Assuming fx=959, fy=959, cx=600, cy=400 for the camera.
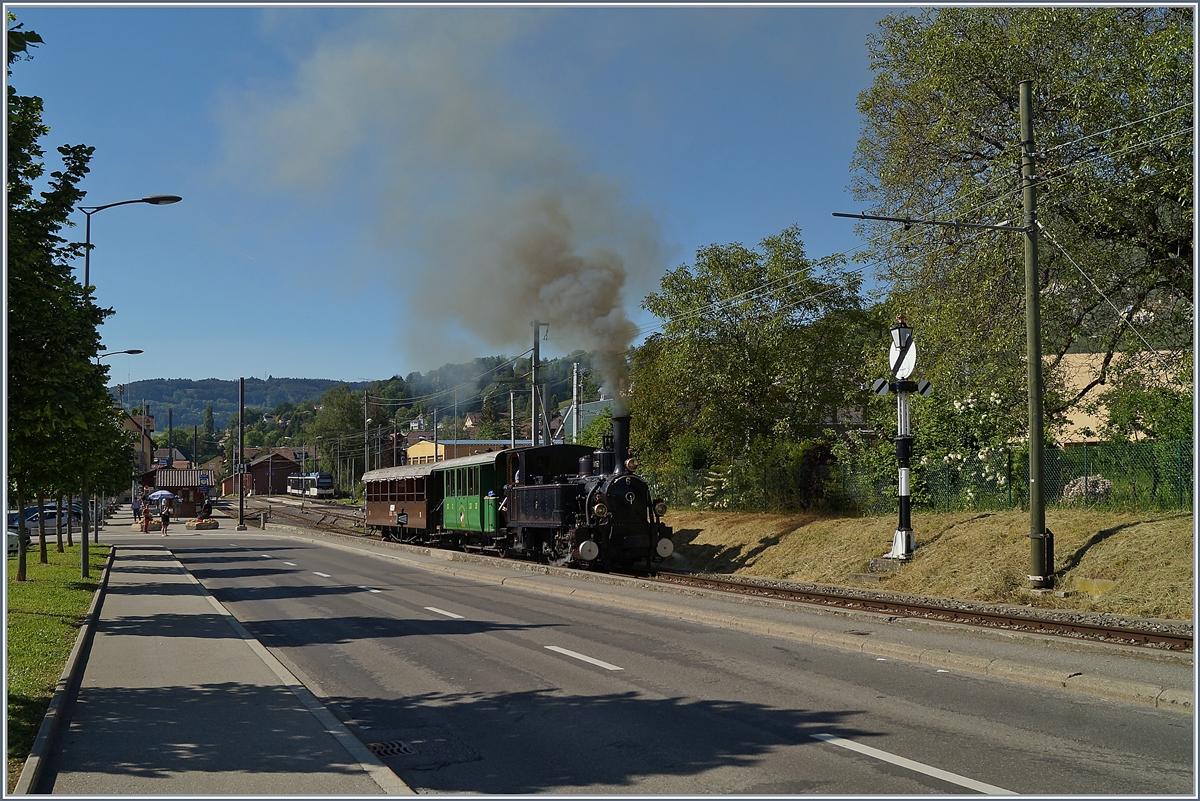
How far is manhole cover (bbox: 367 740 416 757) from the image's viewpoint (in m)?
7.33

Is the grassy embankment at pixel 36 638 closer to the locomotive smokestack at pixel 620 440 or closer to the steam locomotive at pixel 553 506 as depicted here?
the steam locomotive at pixel 553 506

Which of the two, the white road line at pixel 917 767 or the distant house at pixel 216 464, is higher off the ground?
the distant house at pixel 216 464

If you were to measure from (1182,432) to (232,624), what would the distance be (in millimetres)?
18542

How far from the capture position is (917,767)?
21.4 feet

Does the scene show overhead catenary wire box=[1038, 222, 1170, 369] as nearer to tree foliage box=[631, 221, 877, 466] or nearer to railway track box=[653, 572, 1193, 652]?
railway track box=[653, 572, 1193, 652]

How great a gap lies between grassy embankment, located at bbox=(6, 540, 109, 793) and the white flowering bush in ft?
57.7

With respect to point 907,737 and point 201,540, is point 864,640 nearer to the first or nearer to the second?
point 907,737

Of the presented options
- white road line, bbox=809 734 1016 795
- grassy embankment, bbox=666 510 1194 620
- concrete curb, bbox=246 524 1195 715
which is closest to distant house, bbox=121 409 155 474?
grassy embankment, bbox=666 510 1194 620

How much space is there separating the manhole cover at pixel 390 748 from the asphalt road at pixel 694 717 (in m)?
0.03

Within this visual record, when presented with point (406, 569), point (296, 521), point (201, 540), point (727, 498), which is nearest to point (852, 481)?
point (727, 498)

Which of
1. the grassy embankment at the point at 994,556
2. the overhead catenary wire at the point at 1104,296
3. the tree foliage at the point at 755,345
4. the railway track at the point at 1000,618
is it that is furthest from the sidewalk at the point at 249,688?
the tree foliage at the point at 755,345

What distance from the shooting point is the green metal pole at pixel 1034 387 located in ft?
52.0

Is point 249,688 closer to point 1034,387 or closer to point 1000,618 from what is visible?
point 1000,618

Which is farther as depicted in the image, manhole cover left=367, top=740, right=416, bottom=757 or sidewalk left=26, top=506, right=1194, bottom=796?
manhole cover left=367, top=740, right=416, bottom=757
